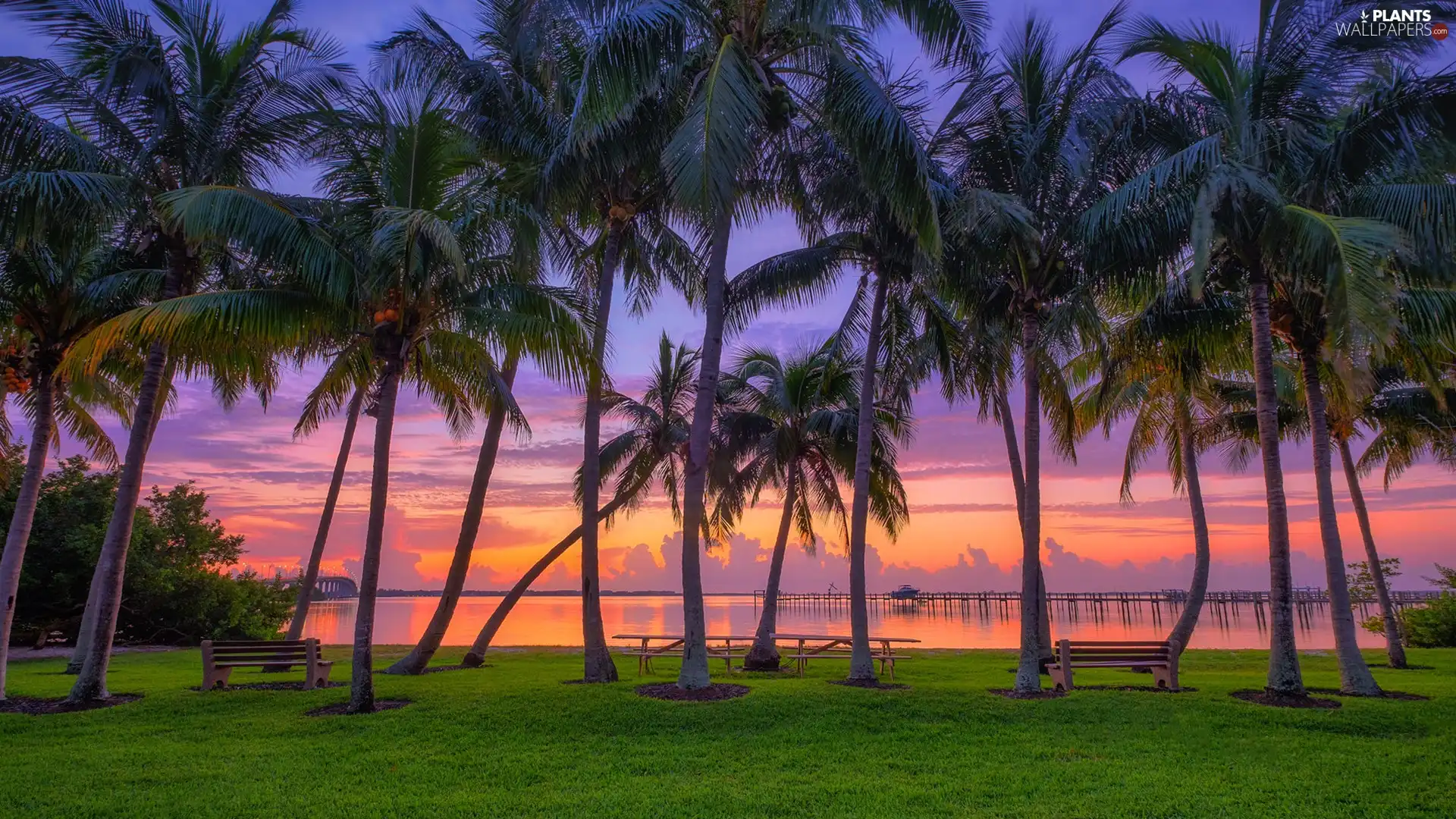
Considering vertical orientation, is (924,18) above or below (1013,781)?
above

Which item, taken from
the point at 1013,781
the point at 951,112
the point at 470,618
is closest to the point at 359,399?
the point at 951,112

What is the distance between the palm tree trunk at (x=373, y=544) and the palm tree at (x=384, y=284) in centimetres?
2

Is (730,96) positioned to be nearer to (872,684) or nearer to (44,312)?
(872,684)

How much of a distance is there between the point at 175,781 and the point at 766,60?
36.7ft

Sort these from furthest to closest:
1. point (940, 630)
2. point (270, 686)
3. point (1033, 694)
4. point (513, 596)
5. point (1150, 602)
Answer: point (1150, 602) < point (940, 630) < point (513, 596) < point (270, 686) < point (1033, 694)

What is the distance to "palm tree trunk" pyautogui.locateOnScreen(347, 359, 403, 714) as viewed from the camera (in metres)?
10.5

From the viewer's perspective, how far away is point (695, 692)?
11578 mm

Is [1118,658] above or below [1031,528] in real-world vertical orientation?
below

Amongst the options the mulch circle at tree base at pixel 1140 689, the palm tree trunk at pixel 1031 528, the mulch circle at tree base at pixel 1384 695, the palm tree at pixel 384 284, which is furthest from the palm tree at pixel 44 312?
the mulch circle at tree base at pixel 1384 695

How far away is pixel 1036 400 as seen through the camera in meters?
12.8

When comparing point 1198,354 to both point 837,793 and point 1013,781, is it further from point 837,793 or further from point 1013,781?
point 837,793

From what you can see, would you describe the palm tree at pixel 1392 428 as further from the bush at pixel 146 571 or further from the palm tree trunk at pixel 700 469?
the bush at pixel 146 571

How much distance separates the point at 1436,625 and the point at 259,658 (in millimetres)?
30405

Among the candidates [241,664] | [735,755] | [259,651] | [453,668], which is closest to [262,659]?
[259,651]
